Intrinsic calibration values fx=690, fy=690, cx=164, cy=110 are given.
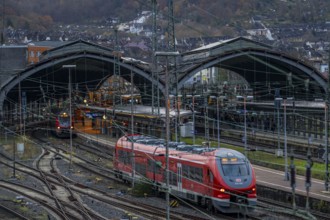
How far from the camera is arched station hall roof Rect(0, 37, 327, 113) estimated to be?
39750 millimetres

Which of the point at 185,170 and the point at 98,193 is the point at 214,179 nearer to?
the point at 185,170

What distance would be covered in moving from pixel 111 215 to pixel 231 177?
3.07 meters

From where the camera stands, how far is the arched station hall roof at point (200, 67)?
3975 centimetres

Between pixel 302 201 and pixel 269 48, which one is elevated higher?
pixel 269 48

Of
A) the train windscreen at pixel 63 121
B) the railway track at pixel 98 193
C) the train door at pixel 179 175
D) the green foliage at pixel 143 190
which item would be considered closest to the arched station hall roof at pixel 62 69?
the train windscreen at pixel 63 121

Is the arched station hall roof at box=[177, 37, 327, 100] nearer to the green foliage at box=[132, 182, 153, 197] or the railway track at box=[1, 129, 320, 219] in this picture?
the railway track at box=[1, 129, 320, 219]

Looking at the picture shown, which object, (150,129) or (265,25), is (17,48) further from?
(265,25)

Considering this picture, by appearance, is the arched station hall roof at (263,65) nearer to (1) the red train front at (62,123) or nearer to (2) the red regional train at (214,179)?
(1) the red train front at (62,123)

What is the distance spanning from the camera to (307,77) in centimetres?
4109

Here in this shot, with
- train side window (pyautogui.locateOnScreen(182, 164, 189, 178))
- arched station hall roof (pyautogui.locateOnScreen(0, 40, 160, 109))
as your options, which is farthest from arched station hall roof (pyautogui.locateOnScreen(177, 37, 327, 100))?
train side window (pyautogui.locateOnScreen(182, 164, 189, 178))

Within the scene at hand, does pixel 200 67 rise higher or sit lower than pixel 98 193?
higher

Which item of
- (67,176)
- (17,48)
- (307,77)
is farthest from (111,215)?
(17,48)

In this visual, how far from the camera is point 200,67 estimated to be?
4047 centimetres

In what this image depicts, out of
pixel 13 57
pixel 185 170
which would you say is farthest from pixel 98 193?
pixel 13 57
